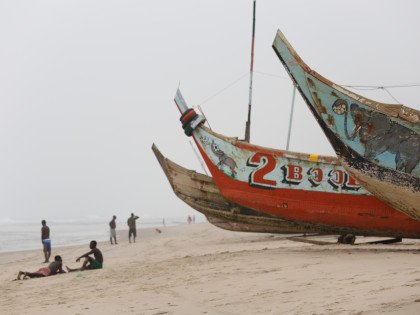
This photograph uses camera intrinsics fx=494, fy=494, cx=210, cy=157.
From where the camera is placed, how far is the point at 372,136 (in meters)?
8.12

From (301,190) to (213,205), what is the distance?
351cm

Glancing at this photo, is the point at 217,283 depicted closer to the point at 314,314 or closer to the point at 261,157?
the point at 314,314

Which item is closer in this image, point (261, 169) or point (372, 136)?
point (372, 136)

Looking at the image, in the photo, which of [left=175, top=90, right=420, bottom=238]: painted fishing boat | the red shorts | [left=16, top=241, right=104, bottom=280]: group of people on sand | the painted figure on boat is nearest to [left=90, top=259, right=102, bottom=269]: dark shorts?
[left=16, top=241, right=104, bottom=280]: group of people on sand

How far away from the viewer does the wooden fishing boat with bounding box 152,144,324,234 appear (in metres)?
11.5

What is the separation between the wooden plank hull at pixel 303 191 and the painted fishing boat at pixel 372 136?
39.0 inches

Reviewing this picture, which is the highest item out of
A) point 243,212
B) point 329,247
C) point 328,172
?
point 328,172

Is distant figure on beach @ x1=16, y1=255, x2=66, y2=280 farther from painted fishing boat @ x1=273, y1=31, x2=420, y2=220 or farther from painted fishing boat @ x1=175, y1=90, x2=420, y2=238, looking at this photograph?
painted fishing boat @ x1=273, y1=31, x2=420, y2=220

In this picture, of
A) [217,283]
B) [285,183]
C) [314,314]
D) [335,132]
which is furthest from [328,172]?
[314,314]

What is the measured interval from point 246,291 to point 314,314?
1588 mm

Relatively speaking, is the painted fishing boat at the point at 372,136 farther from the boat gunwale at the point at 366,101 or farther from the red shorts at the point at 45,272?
the red shorts at the point at 45,272

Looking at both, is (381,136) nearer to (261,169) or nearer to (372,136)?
(372,136)

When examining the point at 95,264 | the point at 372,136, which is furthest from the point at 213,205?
the point at 372,136

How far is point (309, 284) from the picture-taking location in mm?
5879
